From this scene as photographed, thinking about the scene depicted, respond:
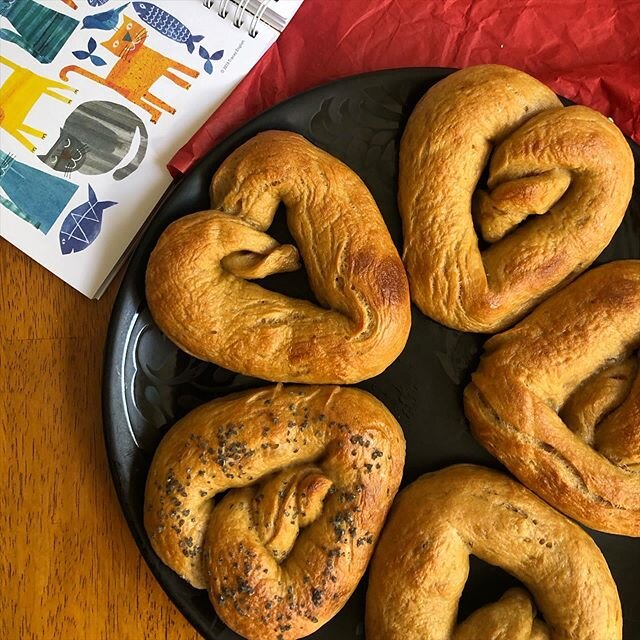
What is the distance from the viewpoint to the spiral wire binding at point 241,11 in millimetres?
1261

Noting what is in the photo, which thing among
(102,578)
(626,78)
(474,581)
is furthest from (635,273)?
(102,578)

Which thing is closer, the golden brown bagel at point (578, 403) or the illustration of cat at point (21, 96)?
the golden brown bagel at point (578, 403)

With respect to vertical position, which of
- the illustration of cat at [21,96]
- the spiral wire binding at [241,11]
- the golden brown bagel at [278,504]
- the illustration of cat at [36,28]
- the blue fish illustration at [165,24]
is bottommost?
the golden brown bagel at [278,504]

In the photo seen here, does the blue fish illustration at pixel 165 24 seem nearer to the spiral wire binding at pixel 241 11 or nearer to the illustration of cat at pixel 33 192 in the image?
the spiral wire binding at pixel 241 11

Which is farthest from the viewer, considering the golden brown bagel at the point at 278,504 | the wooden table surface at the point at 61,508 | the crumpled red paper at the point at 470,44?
the crumpled red paper at the point at 470,44

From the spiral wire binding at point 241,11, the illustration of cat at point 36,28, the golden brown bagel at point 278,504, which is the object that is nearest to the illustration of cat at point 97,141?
the illustration of cat at point 36,28

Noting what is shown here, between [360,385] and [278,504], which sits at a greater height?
[360,385]

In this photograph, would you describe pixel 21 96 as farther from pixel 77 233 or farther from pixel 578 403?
pixel 578 403

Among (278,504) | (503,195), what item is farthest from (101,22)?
(278,504)

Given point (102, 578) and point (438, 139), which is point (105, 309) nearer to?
point (102, 578)

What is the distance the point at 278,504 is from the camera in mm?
1062

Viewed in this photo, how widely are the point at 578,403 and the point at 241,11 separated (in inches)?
35.8

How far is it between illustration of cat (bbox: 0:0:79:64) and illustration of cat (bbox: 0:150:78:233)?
0.21m

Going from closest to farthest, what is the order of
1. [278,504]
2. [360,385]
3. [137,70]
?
1. [278,504]
2. [360,385]
3. [137,70]
